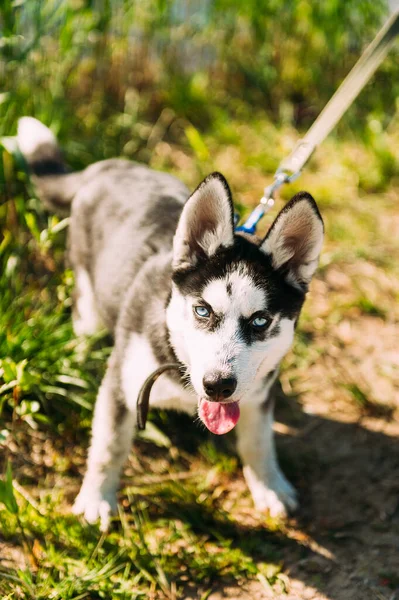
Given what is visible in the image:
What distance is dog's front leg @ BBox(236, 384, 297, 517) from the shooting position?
124 inches

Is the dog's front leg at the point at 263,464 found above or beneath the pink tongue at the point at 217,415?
beneath

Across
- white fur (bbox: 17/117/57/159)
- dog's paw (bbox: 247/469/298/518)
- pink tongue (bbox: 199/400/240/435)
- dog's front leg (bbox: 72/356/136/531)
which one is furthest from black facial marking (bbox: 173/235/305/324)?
white fur (bbox: 17/117/57/159)

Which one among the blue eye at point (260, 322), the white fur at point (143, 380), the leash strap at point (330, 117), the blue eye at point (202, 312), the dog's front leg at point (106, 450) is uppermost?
the leash strap at point (330, 117)

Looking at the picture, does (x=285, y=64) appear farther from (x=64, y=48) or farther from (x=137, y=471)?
(x=137, y=471)

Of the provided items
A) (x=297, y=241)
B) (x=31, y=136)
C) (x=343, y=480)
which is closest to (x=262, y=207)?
(x=297, y=241)

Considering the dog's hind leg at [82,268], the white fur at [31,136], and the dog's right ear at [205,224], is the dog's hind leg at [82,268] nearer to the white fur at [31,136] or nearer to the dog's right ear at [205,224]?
the white fur at [31,136]

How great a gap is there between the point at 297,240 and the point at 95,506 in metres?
1.49

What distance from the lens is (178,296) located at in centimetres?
262

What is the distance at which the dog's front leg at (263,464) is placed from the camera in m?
3.15

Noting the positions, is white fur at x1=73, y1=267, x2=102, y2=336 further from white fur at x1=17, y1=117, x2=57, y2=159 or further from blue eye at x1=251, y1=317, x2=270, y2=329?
blue eye at x1=251, y1=317, x2=270, y2=329

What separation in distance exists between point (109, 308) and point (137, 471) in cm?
83

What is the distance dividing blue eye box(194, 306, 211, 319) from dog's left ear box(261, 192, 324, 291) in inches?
12.7

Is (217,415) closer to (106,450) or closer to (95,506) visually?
(106,450)

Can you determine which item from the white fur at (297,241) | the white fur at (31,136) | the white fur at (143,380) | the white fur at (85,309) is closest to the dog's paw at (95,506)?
the white fur at (143,380)
